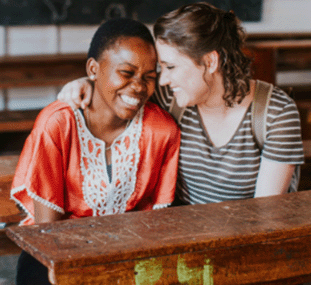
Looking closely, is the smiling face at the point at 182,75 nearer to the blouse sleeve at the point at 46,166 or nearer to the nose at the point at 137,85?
the nose at the point at 137,85

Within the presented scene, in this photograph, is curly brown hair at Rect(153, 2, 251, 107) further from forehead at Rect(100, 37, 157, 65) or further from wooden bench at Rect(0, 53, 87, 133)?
wooden bench at Rect(0, 53, 87, 133)

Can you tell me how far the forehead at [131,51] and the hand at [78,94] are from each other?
0.46ft

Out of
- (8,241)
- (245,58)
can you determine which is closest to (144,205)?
(8,241)

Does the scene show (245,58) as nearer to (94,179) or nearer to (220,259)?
(94,179)

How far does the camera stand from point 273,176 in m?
1.63

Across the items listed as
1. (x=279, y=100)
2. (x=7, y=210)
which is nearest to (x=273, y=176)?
(x=279, y=100)

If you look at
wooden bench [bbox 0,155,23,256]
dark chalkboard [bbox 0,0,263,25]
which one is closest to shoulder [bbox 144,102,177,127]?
wooden bench [bbox 0,155,23,256]

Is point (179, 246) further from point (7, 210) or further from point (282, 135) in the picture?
point (7, 210)

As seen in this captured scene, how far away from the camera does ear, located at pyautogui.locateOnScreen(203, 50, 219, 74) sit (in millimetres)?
1622

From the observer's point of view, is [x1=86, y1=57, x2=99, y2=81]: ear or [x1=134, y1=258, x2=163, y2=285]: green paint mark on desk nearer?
[x1=134, y1=258, x2=163, y2=285]: green paint mark on desk

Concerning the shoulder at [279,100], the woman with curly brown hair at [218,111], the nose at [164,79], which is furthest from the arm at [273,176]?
the nose at [164,79]

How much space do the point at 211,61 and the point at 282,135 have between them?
33 cm

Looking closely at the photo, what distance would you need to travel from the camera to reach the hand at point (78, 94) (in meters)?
1.56

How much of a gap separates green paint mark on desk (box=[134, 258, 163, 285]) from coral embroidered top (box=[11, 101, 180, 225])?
54 centimetres
